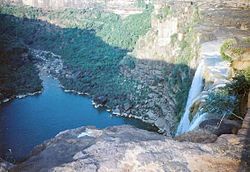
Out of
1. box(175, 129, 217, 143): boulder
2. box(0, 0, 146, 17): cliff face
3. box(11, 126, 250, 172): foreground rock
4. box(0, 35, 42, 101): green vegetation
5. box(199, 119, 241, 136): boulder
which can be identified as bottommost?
box(0, 35, 42, 101): green vegetation

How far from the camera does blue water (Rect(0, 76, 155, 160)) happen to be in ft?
145

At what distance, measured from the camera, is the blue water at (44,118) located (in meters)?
44.2

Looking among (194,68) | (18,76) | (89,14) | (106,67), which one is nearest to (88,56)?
(106,67)

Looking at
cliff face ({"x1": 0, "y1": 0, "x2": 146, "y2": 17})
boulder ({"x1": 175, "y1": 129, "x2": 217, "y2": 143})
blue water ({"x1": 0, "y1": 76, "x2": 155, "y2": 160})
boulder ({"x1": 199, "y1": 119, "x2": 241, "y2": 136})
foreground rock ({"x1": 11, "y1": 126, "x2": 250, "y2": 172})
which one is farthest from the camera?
cliff face ({"x1": 0, "y1": 0, "x2": 146, "y2": 17})

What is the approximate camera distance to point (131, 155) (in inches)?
369

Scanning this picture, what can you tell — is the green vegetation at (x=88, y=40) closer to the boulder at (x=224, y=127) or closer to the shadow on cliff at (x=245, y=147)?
the boulder at (x=224, y=127)

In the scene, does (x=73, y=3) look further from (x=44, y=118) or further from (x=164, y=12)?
(x=44, y=118)

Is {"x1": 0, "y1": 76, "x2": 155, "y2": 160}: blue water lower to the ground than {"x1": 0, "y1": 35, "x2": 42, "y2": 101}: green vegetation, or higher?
lower

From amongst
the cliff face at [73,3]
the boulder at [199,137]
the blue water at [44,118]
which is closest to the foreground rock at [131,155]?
the boulder at [199,137]

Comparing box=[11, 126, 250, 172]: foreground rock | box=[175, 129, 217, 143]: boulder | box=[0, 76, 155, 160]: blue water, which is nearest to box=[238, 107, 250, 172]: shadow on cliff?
box=[11, 126, 250, 172]: foreground rock

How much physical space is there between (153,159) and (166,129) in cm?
3420

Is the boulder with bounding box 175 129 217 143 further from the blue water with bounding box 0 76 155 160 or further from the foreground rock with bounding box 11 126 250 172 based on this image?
the blue water with bounding box 0 76 155 160

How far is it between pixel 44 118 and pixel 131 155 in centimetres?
4381

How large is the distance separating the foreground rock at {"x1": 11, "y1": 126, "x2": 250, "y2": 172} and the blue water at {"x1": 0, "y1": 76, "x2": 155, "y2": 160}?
30584 millimetres
